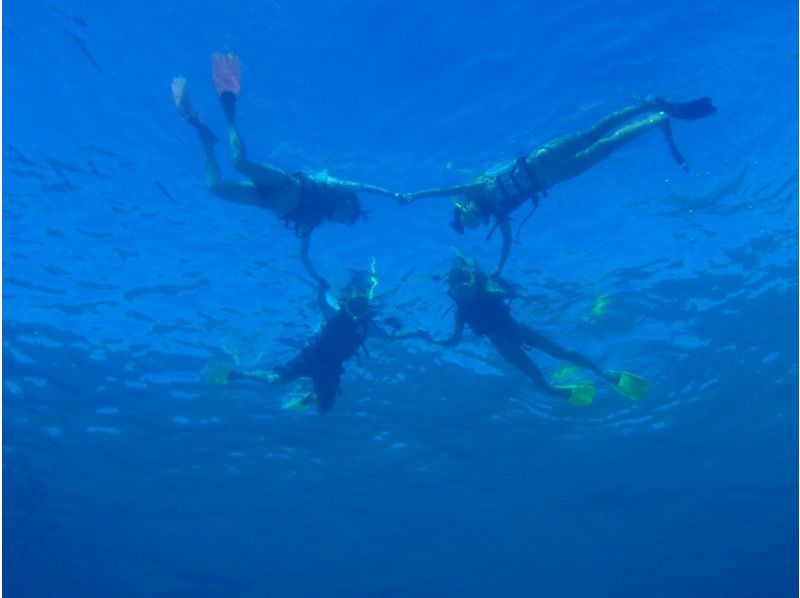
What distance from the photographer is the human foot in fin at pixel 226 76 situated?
26.9ft

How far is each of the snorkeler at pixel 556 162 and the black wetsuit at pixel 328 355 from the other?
2704mm

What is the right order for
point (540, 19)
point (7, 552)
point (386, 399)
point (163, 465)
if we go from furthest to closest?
point (7, 552) → point (163, 465) → point (386, 399) → point (540, 19)

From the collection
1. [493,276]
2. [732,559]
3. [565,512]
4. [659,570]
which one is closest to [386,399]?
[493,276]

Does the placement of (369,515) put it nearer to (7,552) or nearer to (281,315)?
(281,315)

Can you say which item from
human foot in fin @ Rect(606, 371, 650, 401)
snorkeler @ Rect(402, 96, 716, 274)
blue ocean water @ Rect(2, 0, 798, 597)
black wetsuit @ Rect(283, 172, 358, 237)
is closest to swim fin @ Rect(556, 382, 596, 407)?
human foot in fin @ Rect(606, 371, 650, 401)

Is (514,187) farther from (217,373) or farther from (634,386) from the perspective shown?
(217,373)

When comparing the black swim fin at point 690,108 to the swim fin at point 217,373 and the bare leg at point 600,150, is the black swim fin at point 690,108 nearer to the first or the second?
the bare leg at point 600,150

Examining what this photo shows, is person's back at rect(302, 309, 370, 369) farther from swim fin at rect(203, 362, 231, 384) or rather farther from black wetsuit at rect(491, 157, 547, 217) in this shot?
black wetsuit at rect(491, 157, 547, 217)

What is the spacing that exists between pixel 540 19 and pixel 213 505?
26.5 metres

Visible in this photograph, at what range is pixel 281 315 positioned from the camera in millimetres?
16031

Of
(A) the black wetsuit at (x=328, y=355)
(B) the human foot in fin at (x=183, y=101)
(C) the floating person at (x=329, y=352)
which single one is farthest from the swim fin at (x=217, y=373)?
(B) the human foot in fin at (x=183, y=101)

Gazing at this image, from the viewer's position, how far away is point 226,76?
8.31 meters

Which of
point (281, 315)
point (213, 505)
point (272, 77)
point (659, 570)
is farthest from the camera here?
point (659, 570)

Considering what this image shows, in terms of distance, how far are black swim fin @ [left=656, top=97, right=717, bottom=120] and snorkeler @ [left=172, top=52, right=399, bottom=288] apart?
4.12 m
